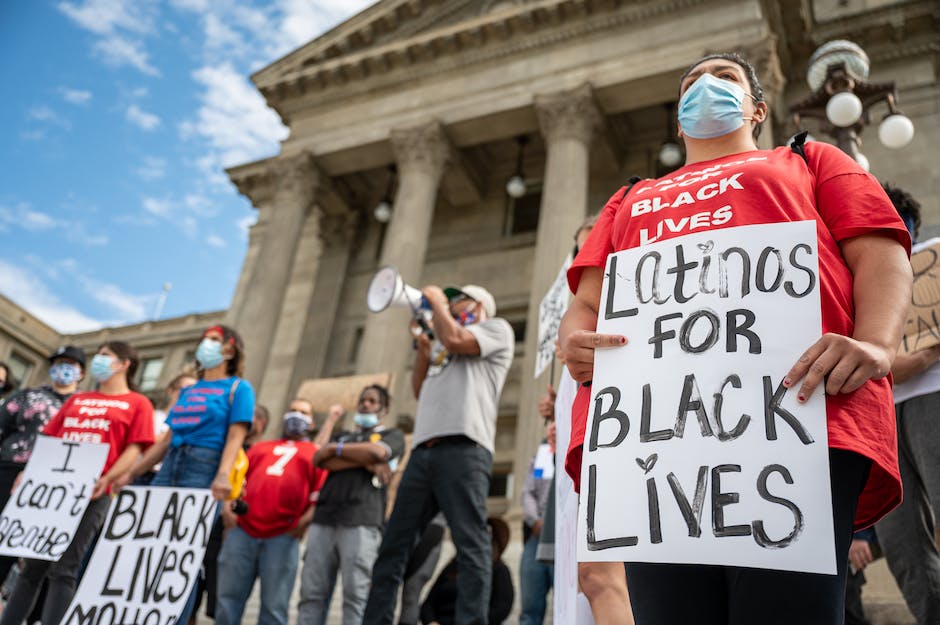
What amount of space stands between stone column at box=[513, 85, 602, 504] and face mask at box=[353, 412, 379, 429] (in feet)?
25.3

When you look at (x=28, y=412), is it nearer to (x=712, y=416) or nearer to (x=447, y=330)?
(x=447, y=330)

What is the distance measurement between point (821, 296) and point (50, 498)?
5.71m

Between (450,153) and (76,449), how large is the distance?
16.9m

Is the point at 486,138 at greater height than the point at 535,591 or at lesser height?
greater

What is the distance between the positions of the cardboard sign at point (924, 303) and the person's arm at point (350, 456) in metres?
4.12

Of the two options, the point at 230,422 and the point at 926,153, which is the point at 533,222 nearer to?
the point at 926,153

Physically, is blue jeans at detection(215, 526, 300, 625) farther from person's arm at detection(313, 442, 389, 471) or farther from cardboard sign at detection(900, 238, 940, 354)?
cardboard sign at detection(900, 238, 940, 354)

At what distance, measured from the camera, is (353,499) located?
666 centimetres

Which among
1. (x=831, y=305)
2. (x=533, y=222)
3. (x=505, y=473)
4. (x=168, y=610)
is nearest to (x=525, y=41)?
(x=533, y=222)

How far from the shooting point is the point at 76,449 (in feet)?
19.7

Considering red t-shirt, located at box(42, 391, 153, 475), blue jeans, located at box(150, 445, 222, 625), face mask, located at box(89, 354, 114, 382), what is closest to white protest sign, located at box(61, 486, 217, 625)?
A: blue jeans, located at box(150, 445, 222, 625)

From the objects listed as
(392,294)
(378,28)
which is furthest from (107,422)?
(378,28)

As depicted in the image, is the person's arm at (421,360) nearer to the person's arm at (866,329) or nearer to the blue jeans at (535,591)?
the blue jeans at (535,591)

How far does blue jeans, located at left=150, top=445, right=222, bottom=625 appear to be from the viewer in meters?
5.76
